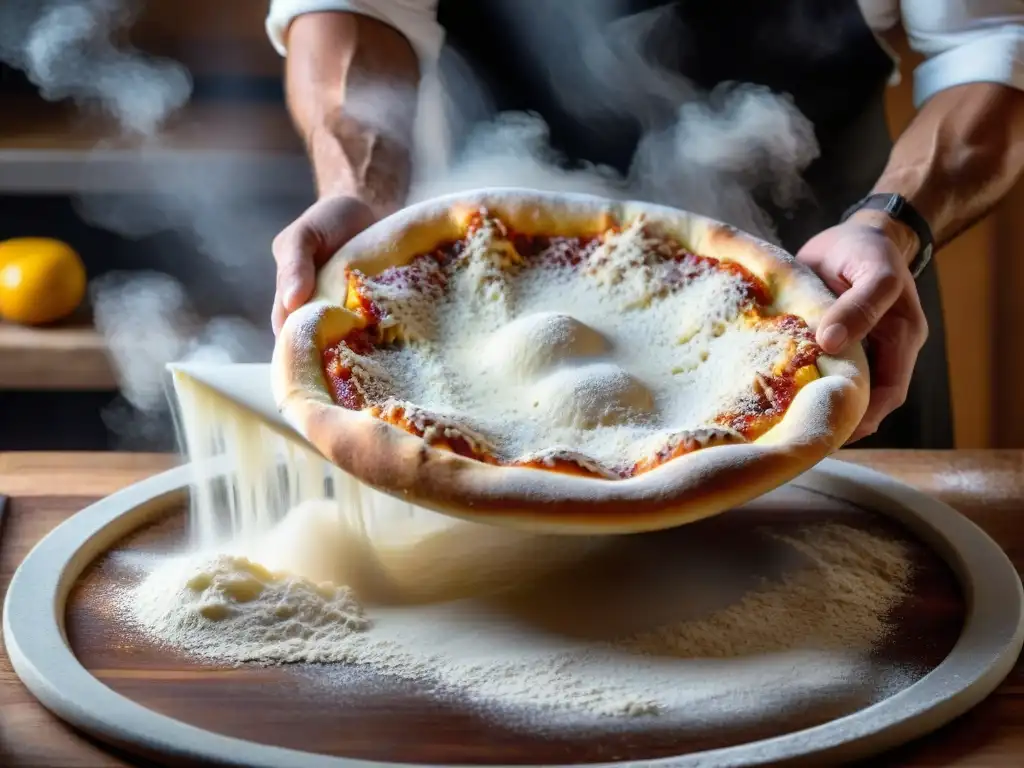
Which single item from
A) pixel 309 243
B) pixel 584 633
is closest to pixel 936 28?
pixel 309 243

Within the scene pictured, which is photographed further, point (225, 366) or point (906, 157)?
point (906, 157)

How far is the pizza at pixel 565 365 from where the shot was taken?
860mm

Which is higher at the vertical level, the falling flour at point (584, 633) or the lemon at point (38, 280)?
the falling flour at point (584, 633)

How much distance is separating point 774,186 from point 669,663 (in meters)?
0.90

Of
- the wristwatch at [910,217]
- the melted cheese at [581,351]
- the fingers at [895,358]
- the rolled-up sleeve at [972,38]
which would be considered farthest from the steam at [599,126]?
the fingers at [895,358]

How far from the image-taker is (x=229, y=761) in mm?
741

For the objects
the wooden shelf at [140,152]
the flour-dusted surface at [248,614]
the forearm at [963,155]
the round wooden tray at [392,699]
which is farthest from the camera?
the wooden shelf at [140,152]

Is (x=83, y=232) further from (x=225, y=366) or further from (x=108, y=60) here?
(x=225, y=366)

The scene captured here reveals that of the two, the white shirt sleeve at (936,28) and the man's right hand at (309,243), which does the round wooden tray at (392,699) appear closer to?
the man's right hand at (309,243)

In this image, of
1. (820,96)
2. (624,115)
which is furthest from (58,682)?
(820,96)

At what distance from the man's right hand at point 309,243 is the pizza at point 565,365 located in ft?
0.07

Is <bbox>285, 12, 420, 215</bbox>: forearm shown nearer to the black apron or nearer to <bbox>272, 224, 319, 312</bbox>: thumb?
the black apron

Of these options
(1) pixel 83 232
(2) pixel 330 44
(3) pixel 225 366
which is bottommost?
(1) pixel 83 232

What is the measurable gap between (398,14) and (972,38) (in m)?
0.66
